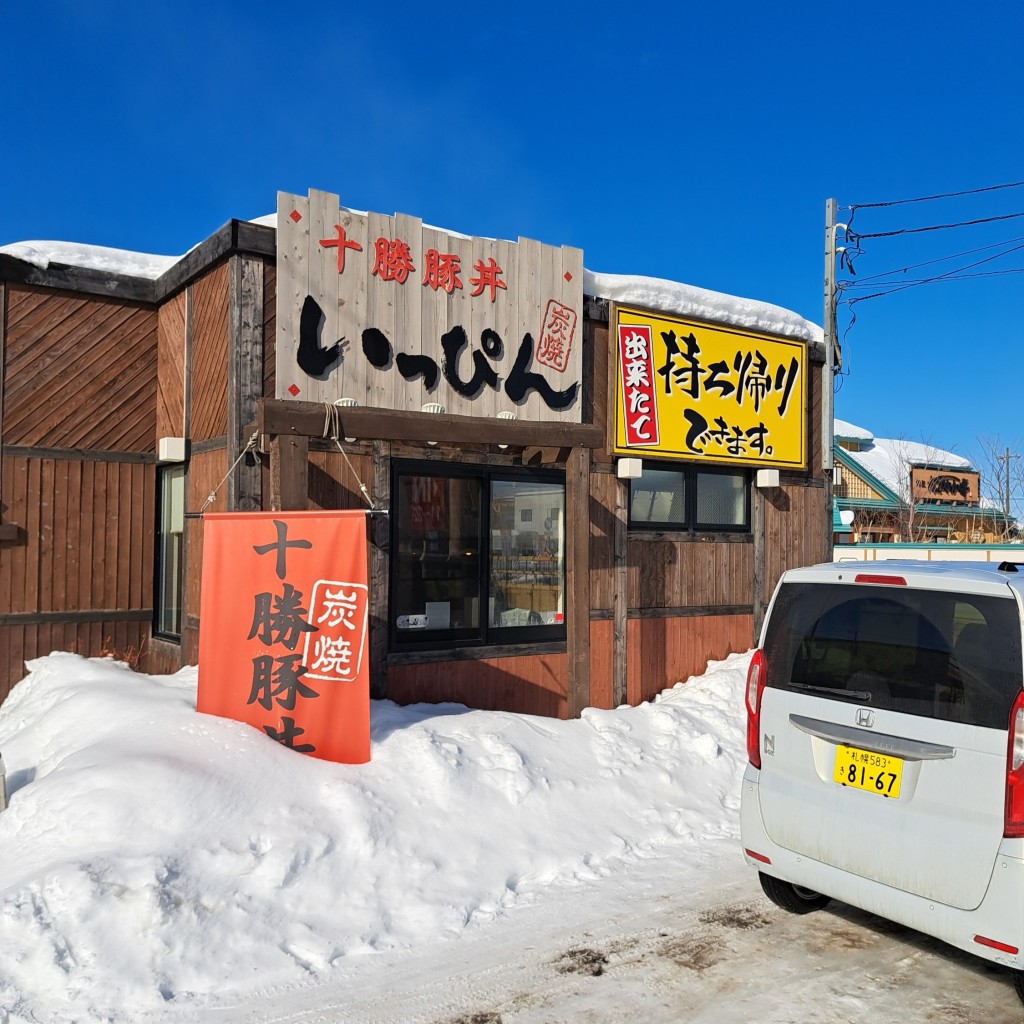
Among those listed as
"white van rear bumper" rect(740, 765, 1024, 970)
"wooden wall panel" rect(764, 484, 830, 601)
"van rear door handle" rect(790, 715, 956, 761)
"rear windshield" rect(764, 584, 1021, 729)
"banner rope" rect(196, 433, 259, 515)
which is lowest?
"white van rear bumper" rect(740, 765, 1024, 970)

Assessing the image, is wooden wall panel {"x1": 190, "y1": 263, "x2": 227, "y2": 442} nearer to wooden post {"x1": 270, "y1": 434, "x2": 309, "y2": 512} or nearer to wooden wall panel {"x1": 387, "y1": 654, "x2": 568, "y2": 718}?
wooden post {"x1": 270, "y1": 434, "x2": 309, "y2": 512}

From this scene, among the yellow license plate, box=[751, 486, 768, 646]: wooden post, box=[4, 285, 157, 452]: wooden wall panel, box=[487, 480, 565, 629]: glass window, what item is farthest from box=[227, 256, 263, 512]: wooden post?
box=[751, 486, 768, 646]: wooden post

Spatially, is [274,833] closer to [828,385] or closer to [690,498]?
[690,498]

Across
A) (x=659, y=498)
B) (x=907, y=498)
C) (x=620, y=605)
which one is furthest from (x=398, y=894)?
(x=907, y=498)

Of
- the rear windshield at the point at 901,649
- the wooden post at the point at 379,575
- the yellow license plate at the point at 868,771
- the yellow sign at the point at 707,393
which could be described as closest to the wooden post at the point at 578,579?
the yellow sign at the point at 707,393

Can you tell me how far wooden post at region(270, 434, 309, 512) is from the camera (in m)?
6.95

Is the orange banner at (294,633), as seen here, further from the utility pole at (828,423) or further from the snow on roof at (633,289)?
the utility pole at (828,423)

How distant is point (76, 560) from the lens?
9.59 m

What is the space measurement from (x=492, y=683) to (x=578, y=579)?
1412 millimetres

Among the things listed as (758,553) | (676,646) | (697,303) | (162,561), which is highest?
(697,303)

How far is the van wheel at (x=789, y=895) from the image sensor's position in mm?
5129

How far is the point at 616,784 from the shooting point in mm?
7145

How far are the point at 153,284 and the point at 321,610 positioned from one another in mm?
5234

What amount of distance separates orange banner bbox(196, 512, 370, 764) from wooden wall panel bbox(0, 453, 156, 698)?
336 cm
